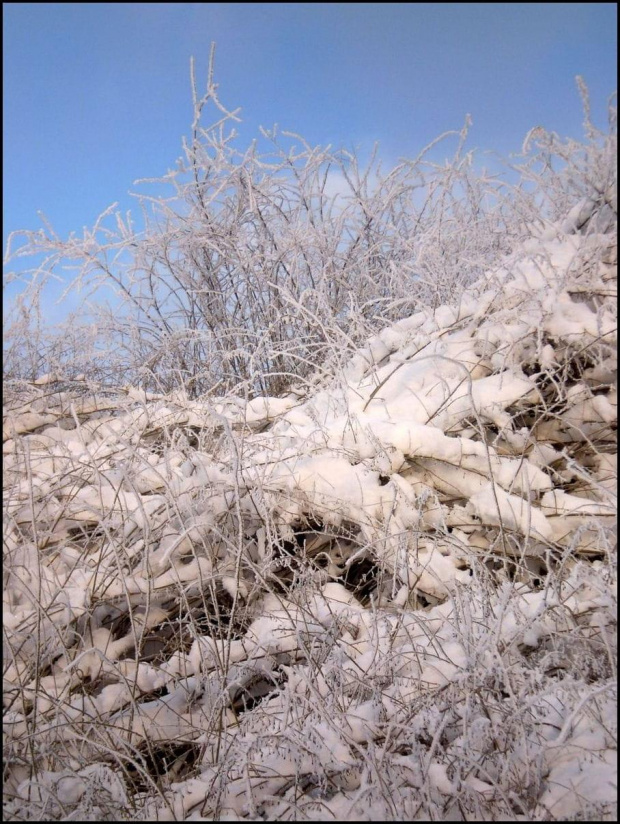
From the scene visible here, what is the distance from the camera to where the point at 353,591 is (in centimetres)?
195

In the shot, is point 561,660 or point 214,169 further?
point 214,169

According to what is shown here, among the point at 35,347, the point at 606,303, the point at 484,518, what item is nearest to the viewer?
the point at 606,303

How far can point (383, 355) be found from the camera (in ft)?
8.25

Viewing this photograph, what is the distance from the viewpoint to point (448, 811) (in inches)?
48.1

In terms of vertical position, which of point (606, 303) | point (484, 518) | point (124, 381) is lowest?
point (484, 518)

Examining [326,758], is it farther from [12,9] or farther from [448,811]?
[12,9]

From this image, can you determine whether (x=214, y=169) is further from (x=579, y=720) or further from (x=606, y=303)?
(x=579, y=720)

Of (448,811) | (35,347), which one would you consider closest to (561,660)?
(448,811)

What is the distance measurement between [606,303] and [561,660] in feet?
3.02

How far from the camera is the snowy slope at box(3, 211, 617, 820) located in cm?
132

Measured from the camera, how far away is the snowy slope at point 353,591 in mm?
1323

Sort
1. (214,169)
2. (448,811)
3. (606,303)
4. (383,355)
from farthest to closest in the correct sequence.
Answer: (214,169) < (383,355) < (606,303) < (448,811)

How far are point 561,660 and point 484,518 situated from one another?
0.48 m

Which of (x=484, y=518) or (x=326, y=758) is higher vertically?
(x=484, y=518)
